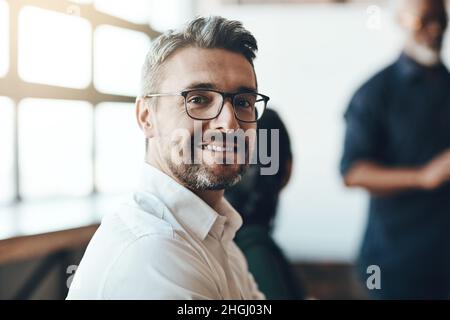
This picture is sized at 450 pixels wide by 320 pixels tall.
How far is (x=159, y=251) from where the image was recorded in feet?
1.57

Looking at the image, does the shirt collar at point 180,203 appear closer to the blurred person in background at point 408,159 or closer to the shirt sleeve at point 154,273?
the shirt sleeve at point 154,273

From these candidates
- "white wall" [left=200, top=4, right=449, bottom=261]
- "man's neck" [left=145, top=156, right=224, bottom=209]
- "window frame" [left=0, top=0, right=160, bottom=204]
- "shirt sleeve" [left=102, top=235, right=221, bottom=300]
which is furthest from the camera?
"white wall" [left=200, top=4, right=449, bottom=261]

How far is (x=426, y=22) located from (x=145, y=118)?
61cm

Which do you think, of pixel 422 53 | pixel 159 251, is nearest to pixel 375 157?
pixel 422 53

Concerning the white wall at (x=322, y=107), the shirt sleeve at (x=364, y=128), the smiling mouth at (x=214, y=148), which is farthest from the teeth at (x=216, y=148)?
the shirt sleeve at (x=364, y=128)

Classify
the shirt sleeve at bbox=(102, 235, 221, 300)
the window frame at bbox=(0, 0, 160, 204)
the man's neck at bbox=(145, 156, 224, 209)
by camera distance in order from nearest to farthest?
the shirt sleeve at bbox=(102, 235, 221, 300) → the man's neck at bbox=(145, 156, 224, 209) → the window frame at bbox=(0, 0, 160, 204)

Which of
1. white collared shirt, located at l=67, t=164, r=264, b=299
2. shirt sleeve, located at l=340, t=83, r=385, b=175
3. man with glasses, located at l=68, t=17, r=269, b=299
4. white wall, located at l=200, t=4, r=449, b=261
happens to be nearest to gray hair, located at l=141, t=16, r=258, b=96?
man with glasses, located at l=68, t=17, r=269, b=299

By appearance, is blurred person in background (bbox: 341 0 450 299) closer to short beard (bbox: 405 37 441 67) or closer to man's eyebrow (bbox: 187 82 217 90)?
short beard (bbox: 405 37 441 67)

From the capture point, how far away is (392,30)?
0.98m

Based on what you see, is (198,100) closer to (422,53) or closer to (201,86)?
(201,86)

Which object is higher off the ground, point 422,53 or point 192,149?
point 422,53

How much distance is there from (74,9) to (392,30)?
57cm

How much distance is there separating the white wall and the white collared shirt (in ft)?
1.18

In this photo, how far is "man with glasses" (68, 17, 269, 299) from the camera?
506 mm
